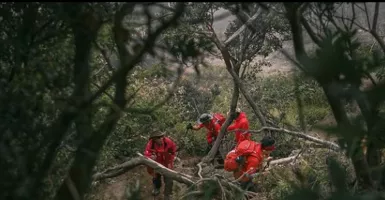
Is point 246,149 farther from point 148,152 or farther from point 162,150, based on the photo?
point 148,152

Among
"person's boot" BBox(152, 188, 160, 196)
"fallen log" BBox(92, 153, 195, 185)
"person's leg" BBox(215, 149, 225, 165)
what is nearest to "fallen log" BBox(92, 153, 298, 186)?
"fallen log" BBox(92, 153, 195, 185)

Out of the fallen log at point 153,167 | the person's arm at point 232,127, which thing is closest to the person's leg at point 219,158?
the person's arm at point 232,127

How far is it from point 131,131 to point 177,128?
3.40 metres

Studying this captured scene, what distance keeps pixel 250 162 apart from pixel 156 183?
2093 millimetres

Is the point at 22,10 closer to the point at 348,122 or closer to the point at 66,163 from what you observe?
the point at 66,163

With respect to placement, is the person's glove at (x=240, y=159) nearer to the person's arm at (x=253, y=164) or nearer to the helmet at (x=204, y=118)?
the person's arm at (x=253, y=164)

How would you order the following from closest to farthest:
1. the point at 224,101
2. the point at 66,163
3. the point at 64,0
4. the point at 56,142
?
1. the point at 64,0
2. the point at 56,142
3. the point at 66,163
4. the point at 224,101

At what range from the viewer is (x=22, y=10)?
11.4 ft

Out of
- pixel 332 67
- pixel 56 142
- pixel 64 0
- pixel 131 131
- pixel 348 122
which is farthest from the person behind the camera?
pixel 131 131

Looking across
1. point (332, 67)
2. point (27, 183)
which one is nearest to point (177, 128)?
point (27, 183)

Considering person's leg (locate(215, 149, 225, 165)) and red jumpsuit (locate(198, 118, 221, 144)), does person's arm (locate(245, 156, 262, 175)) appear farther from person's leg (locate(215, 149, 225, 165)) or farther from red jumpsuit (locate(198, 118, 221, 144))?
person's leg (locate(215, 149, 225, 165))

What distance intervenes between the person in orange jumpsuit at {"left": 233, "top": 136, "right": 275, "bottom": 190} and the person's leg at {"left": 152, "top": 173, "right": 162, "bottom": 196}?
1.63 metres

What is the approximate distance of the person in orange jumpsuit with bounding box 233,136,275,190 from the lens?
9.28m

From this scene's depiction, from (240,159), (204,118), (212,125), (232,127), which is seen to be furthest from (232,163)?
(212,125)
